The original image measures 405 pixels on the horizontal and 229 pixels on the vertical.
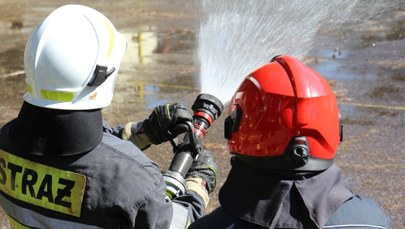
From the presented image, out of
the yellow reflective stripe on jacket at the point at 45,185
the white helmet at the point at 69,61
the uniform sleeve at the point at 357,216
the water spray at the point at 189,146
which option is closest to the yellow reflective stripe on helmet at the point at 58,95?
the white helmet at the point at 69,61

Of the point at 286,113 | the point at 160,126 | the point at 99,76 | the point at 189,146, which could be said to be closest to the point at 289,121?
the point at 286,113

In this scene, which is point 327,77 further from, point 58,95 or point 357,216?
point 357,216

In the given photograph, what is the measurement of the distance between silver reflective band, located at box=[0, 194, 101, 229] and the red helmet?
0.72m

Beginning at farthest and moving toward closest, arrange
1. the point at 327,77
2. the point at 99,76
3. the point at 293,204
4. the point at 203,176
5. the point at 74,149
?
the point at 327,77 < the point at 203,176 < the point at 99,76 < the point at 74,149 < the point at 293,204

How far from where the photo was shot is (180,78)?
8352mm

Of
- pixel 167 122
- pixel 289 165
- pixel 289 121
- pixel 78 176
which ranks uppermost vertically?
pixel 289 121

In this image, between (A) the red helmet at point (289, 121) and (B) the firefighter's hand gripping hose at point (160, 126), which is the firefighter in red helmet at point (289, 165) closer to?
(A) the red helmet at point (289, 121)

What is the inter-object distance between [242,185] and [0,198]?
3.81 feet

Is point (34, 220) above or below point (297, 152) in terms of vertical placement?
below

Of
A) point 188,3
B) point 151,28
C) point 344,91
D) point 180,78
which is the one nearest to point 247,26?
point 344,91

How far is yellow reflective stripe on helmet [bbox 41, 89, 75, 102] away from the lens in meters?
2.33

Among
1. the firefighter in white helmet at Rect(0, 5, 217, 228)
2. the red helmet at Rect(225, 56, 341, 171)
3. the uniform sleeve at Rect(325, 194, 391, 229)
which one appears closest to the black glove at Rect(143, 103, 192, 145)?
the firefighter in white helmet at Rect(0, 5, 217, 228)

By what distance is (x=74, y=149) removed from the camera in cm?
224

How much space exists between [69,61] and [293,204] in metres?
1.00
